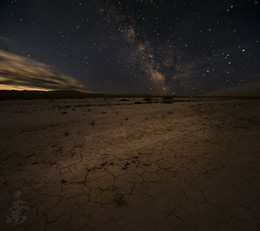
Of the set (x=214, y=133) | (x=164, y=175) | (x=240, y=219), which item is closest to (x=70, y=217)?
(x=164, y=175)

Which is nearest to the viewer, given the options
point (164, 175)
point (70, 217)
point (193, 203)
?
point (70, 217)

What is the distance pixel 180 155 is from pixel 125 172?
1699 millimetres

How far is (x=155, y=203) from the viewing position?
2320mm

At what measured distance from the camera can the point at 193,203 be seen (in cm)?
229

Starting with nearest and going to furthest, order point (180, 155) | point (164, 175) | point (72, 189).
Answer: point (72, 189)
point (164, 175)
point (180, 155)

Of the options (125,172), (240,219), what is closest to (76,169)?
(125,172)

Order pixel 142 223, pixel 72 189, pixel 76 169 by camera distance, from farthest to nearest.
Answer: pixel 76 169 < pixel 72 189 < pixel 142 223

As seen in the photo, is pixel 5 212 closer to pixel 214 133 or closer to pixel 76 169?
pixel 76 169

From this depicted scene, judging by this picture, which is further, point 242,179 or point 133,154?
point 133,154

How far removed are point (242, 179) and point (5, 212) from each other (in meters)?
4.42

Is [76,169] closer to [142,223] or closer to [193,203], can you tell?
[142,223]

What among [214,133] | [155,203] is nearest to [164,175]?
[155,203]

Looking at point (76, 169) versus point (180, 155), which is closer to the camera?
point (76, 169)

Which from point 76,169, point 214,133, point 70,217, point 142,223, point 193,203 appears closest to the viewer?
point 142,223
